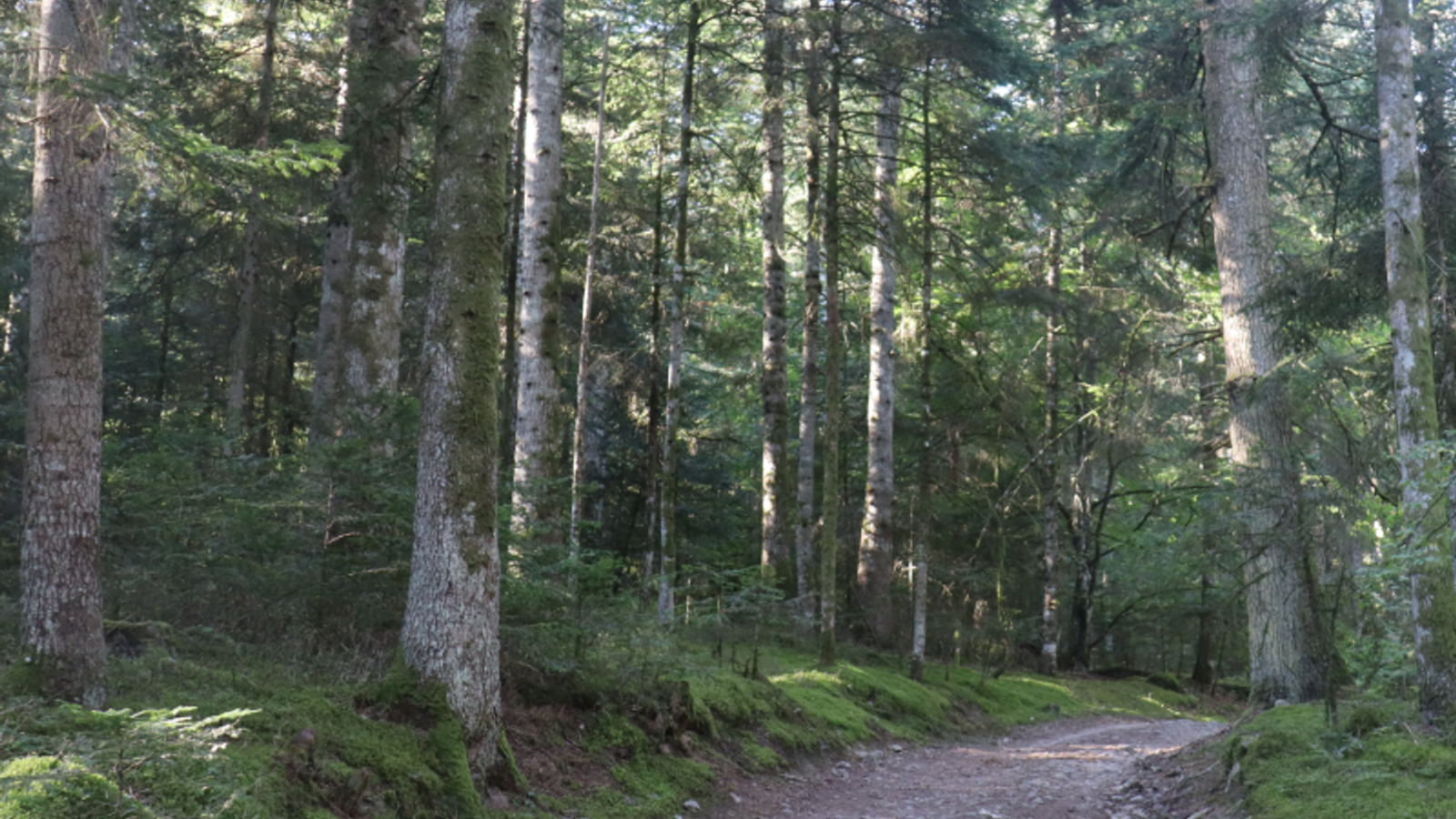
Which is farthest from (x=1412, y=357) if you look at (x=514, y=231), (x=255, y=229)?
(x=255, y=229)

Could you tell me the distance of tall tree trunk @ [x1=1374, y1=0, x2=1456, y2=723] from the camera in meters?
7.58

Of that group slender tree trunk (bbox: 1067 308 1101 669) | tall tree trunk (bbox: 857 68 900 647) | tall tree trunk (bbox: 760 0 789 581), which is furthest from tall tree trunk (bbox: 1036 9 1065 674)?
tall tree trunk (bbox: 760 0 789 581)

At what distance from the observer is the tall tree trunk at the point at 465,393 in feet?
19.6

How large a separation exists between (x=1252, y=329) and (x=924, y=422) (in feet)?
22.7

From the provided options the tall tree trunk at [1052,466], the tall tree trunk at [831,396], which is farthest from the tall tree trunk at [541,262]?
the tall tree trunk at [1052,466]

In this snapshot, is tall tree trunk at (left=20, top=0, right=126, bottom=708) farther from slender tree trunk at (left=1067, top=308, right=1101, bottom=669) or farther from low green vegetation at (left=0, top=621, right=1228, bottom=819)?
slender tree trunk at (left=1067, top=308, right=1101, bottom=669)

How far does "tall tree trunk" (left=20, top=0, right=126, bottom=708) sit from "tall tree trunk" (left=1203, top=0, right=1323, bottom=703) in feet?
33.7

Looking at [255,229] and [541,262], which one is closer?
[541,262]

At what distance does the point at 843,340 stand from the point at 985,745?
8.66 meters

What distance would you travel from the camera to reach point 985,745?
1311cm

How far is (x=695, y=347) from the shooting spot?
20203 mm

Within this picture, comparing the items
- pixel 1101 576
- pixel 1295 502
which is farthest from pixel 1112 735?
pixel 1101 576

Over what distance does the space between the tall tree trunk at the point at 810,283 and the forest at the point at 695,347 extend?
0.09 metres

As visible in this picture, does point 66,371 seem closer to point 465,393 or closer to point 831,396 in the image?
point 465,393
